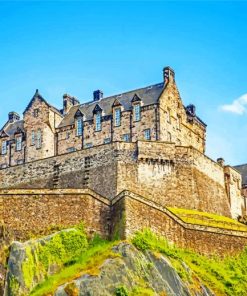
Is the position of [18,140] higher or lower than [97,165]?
higher

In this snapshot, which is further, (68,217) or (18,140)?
(18,140)

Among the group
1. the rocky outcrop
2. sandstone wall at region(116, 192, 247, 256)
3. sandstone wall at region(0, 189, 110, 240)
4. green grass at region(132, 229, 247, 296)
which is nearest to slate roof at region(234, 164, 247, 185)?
sandstone wall at region(116, 192, 247, 256)

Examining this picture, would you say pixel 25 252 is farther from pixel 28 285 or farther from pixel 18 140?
pixel 18 140

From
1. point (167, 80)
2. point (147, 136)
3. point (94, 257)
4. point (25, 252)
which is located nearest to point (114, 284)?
point (94, 257)

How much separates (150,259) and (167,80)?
2938cm

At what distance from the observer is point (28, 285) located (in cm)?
5262

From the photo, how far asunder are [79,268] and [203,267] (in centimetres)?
1085

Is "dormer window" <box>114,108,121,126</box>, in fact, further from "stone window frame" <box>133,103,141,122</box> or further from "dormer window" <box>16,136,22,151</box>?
"dormer window" <box>16,136,22,151</box>

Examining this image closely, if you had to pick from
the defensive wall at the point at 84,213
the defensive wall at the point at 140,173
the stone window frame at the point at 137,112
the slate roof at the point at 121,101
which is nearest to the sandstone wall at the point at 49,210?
the defensive wall at the point at 84,213

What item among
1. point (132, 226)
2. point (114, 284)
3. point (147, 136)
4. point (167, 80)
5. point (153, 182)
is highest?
point (167, 80)

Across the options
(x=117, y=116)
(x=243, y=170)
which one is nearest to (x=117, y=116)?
(x=117, y=116)

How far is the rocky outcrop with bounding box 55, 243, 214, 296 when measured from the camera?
50.3m

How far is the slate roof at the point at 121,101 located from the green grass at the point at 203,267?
2129 centimetres

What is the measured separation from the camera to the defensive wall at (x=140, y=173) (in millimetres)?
69188
